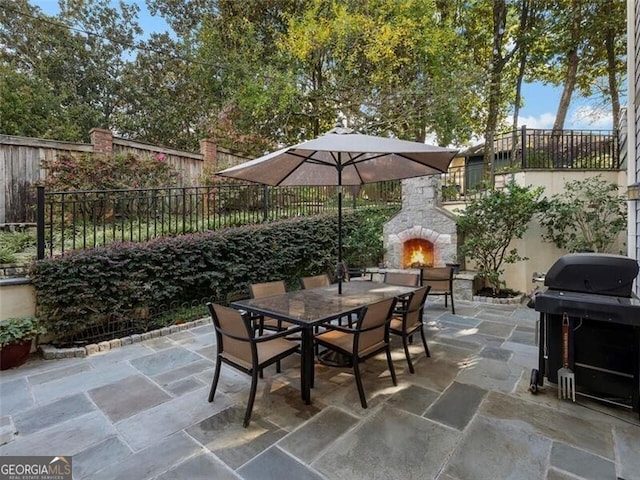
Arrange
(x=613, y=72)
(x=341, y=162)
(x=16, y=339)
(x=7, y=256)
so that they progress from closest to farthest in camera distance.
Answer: (x=16, y=339) < (x=7, y=256) < (x=341, y=162) < (x=613, y=72)

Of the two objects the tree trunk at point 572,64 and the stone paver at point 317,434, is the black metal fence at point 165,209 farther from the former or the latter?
the tree trunk at point 572,64

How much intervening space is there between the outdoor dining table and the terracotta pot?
2.33 metres

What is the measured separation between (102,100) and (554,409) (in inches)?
666

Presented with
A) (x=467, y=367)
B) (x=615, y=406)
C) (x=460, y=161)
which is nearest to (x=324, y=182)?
(x=467, y=367)

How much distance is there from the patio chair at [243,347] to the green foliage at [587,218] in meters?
5.56

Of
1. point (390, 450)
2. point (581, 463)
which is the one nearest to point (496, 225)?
point (581, 463)

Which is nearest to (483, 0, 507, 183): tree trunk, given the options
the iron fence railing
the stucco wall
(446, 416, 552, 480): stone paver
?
the iron fence railing

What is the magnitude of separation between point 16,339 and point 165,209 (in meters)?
3.16

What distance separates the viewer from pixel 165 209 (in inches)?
241

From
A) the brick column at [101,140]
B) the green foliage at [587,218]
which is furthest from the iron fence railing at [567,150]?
the brick column at [101,140]

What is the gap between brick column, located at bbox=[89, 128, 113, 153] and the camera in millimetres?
6943

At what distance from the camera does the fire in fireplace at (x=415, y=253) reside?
6.98 metres

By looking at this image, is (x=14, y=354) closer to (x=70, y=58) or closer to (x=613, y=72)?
(x=70, y=58)

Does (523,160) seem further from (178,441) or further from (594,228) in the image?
(178,441)
